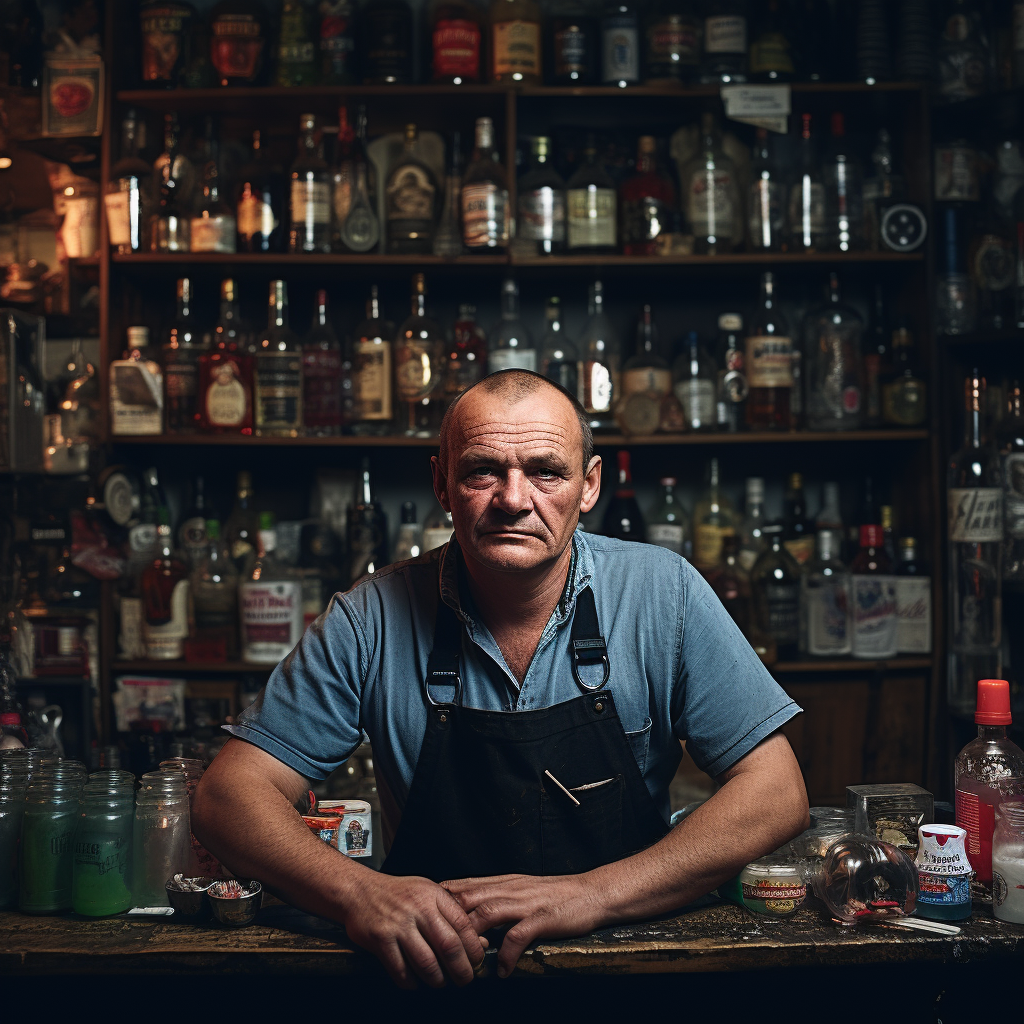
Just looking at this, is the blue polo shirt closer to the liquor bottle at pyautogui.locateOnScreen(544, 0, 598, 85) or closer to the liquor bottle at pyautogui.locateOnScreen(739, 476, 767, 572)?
the liquor bottle at pyautogui.locateOnScreen(739, 476, 767, 572)

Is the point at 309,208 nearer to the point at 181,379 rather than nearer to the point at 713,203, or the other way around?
the point at 181,379

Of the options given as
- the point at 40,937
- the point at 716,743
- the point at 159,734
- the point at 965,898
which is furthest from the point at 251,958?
the point at 159,734

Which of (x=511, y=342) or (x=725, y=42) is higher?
(x=725, y=42)

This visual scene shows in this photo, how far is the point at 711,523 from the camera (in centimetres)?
266

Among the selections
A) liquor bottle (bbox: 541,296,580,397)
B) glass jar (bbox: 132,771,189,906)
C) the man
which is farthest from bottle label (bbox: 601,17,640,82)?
glass jar (bbox: 132,771,189,906)

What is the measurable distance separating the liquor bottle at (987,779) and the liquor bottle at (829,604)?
4.13ft

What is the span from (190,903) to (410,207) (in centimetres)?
185

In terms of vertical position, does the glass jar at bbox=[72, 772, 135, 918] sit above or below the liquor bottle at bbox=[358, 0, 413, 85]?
below

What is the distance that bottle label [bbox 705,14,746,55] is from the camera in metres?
2.58

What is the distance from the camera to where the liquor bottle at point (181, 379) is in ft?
8.38

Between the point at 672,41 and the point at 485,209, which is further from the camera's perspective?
the point at 672,41

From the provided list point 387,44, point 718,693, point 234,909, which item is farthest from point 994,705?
point 387,44

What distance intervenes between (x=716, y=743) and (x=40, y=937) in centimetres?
81

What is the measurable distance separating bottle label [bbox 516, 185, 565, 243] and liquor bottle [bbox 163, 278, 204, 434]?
33.4 inches
